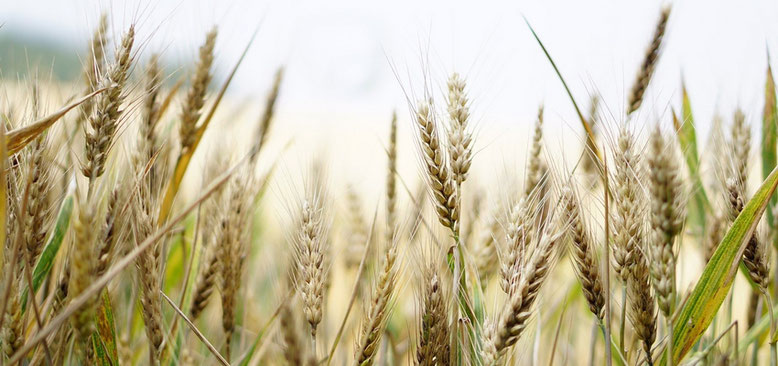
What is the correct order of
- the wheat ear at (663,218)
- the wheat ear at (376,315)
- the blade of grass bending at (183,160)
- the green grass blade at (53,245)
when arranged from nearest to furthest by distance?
the wheat ear at (663,218)
the wheat ear at (376,315)
the green grass blade at (53,245)
the blade of grass bending at (183,160)

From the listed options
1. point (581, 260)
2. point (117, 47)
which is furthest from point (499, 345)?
point (117, 47)

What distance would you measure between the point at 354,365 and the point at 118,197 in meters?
0.35

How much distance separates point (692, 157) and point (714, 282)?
0.45 m

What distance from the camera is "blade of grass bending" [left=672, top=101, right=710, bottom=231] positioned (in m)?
1.10

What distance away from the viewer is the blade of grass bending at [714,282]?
0.72 meters

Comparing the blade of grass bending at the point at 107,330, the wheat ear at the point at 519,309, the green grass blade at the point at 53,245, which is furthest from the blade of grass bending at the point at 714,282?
the green grass blade at the point at 53,245

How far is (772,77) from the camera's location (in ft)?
3.34

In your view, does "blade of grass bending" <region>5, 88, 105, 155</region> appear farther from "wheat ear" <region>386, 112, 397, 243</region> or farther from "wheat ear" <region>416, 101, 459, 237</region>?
"wheat ear" <region>386, 112, 397, 243</region>

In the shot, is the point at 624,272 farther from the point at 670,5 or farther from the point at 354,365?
the point at 670,5

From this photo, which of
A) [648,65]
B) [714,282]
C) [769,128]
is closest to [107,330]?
[714,282]

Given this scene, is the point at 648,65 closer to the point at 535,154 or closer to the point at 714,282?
the point at 535,154

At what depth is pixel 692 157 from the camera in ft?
3.65

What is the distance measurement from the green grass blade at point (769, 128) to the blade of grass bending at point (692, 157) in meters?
0.11

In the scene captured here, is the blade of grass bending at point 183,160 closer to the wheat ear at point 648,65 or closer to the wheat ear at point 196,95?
the wheat ear at point 196,95
